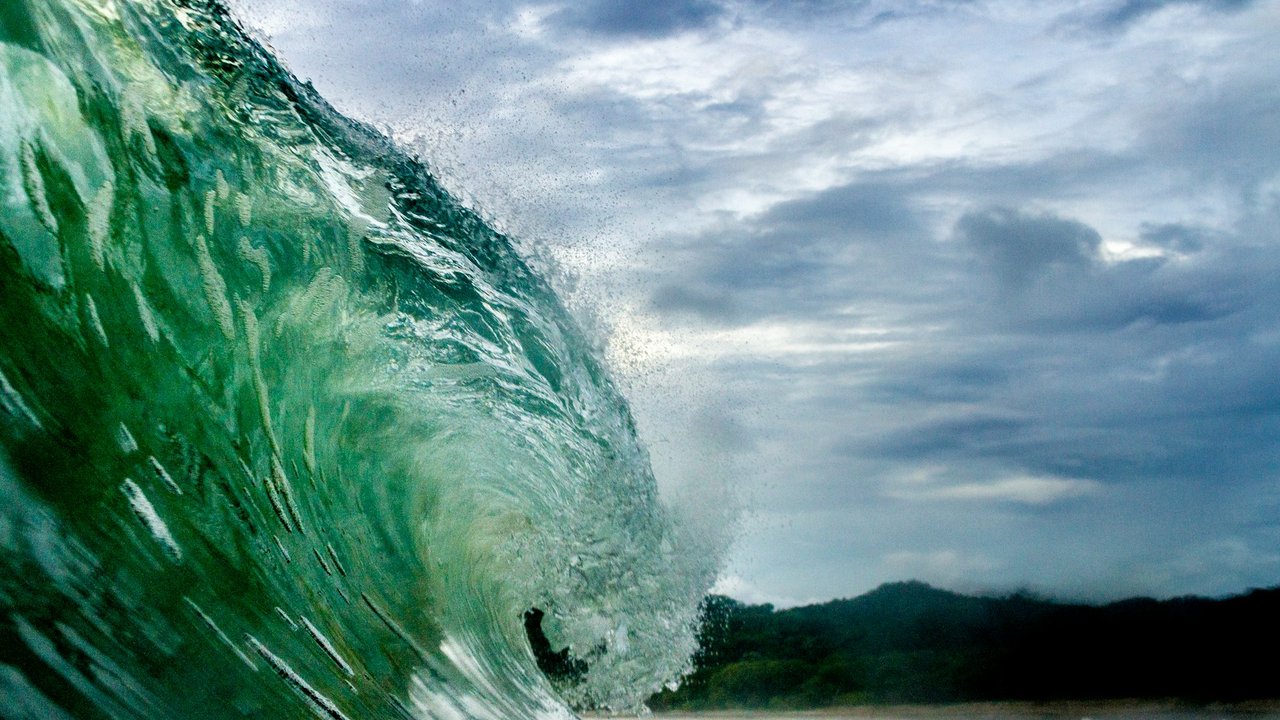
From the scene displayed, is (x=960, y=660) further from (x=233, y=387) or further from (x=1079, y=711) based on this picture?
(x=233, y=387)

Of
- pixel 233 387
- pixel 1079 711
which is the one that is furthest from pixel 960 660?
pixel 233 387

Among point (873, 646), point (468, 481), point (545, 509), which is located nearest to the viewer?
point (468, 481)

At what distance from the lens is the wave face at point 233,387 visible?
2.33m

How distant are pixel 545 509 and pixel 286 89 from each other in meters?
3.78

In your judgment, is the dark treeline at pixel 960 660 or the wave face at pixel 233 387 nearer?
the wave face at pixel 233 387

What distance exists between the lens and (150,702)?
7.49 feet

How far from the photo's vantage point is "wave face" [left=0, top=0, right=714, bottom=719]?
2326 mm

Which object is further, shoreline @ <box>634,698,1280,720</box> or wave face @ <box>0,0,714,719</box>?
shoreline @ <box>634,698,1280,720</box>

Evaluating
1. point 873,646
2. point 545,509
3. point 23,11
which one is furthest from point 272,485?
point 873,646

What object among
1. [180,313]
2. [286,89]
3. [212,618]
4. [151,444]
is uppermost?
[286,89]

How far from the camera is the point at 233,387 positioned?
3.27 m

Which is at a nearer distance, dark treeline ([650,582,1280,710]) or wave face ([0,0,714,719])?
wave face ([0,0,714,719])

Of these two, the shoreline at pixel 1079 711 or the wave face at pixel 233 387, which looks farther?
the shoreline at pixel 1079 711

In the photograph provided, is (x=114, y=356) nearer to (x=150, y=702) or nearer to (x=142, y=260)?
(x=142, y=260)
